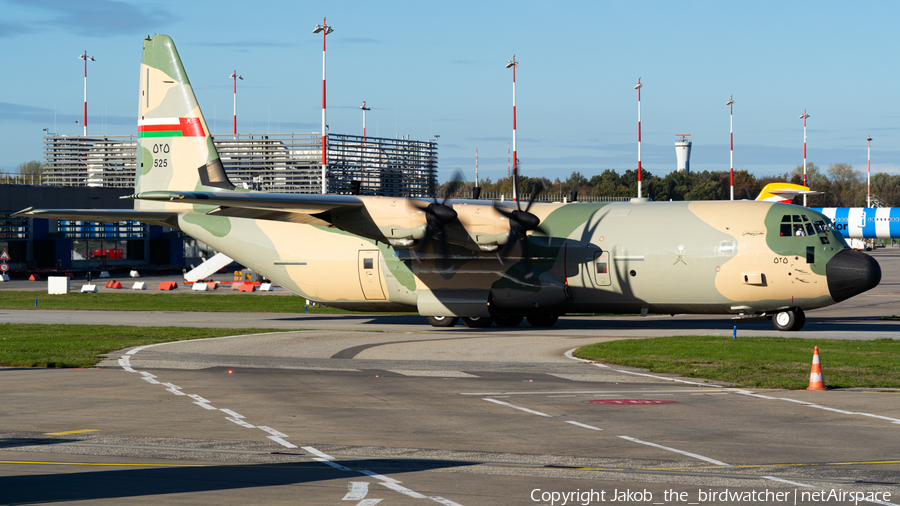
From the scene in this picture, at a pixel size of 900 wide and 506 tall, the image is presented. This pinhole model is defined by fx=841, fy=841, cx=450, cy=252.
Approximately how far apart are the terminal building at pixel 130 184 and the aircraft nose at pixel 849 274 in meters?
41.7

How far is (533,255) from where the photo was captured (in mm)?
29125

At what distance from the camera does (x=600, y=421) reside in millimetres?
13469

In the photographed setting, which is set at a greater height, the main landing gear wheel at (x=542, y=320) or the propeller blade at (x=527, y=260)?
the propeller blade at (x=527, y=260)

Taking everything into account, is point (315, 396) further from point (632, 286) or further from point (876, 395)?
point (632, 286)

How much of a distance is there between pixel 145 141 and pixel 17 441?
974 inches

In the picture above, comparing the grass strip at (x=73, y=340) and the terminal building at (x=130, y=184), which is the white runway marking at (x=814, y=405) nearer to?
the grass strip at (x=73, y=340)

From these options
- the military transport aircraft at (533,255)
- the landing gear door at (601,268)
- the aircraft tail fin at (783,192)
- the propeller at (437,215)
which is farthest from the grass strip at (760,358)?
the aircraft tail fin at (783,192)

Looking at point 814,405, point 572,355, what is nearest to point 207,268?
point 572,355

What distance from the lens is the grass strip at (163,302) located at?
39.1 m

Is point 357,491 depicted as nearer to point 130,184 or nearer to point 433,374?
point 433,374

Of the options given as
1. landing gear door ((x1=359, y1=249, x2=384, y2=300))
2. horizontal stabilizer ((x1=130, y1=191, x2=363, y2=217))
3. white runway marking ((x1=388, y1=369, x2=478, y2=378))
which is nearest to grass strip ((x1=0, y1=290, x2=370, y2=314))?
landing gear door ((x1=359, y1=249, x2=384, y2=300))

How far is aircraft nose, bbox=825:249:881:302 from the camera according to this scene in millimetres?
26328

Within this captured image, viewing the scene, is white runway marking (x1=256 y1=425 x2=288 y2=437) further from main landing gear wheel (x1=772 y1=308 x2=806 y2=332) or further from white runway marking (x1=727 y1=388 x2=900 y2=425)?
main landing gear wheel (x1=772 y1=308 x2=806 y2=332)

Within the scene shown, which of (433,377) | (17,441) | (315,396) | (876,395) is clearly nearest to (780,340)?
(876,395)
